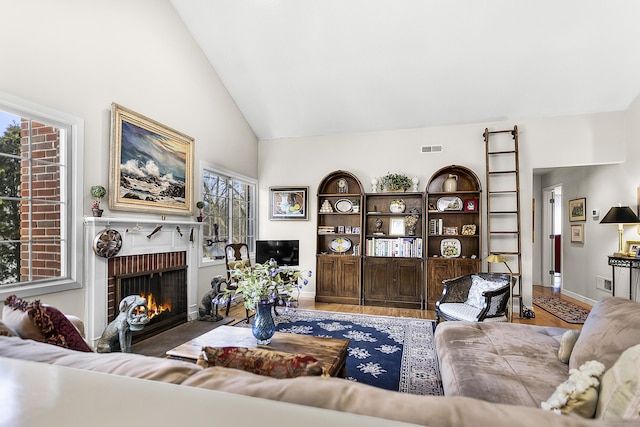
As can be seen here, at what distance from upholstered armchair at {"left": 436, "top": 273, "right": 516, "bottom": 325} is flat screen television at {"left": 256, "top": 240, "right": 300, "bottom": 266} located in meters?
2.33

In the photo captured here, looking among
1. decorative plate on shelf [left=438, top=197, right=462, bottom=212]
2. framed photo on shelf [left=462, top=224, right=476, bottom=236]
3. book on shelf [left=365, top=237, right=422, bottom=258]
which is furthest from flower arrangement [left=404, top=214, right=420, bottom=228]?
framed photo on shelf [left=462, top=224, right=476, bottom=236]

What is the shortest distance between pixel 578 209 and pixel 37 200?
24.2ft

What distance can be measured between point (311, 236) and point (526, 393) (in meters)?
4.38

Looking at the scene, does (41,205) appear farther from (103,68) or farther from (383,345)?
(383,345)

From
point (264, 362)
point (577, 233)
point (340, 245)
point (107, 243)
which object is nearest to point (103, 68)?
point (107, 243)

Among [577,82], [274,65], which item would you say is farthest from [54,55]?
[577,82]

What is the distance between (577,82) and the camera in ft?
14.1

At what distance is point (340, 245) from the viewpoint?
5.57 m

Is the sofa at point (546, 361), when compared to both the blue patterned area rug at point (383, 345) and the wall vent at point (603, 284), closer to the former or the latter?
the blue patterned area rug at point (383, 345)

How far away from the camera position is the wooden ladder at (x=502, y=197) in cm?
484

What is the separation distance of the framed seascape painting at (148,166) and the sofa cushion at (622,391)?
3.78m

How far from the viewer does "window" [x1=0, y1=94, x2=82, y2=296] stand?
2557 millimetres

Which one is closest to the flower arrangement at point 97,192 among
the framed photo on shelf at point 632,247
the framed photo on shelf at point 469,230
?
the framed photo on shelf at point 469,230

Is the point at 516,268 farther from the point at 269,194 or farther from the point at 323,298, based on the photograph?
the point at 269,194
